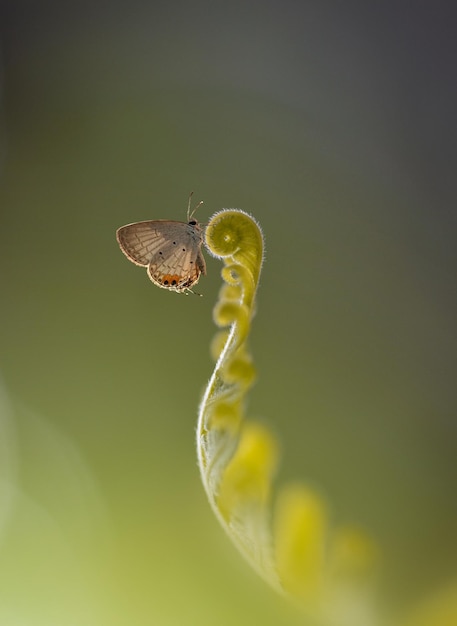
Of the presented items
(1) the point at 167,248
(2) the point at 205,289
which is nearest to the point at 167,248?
(1) the point at 167,248

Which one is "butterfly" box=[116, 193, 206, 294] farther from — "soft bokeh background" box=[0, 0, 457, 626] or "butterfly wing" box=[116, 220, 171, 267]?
"soft bokeh background" box=[0, 0, 457, 626]

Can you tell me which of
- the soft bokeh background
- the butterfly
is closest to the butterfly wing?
the butterfly

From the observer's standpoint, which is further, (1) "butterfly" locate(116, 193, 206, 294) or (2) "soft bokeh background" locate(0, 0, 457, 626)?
(2) "soft bokeh background" locate(0, 0, 457, 626)

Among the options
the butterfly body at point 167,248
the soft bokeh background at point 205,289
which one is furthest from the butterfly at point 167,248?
the soft bokeh background at point 205,289

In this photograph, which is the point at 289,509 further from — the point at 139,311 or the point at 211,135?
the point at 211,135

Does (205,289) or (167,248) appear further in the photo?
(205,289)

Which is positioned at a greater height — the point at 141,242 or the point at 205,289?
the point at 205,289

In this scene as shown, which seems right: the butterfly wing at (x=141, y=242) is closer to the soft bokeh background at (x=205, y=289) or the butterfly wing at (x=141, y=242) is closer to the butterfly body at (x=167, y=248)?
the butterfly body at (x=167, y=248)

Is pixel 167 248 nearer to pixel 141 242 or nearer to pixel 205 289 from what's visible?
pixel 141 242
